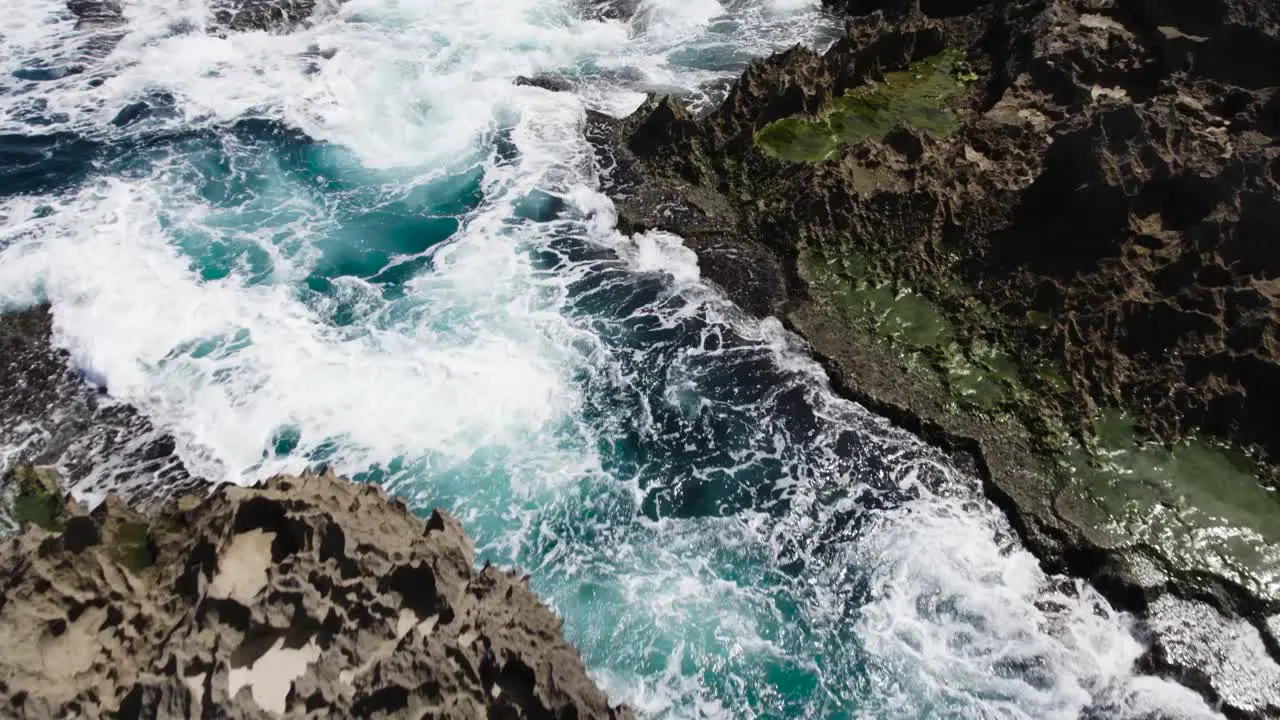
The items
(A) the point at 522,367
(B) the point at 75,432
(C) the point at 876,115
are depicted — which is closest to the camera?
(B) the point at 75,432

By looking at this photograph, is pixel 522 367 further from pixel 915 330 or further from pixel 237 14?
pixel 237 14

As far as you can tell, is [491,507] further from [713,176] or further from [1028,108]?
[1028,108]

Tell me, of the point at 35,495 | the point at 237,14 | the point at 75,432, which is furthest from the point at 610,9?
the point at 35,495

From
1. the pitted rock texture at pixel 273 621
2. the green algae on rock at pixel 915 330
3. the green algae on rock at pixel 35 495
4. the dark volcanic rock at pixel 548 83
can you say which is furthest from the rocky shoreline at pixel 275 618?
the dark volcanic rock at pixel 548 83

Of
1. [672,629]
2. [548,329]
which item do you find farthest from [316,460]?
[672,629]

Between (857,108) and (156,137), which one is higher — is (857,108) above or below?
above
